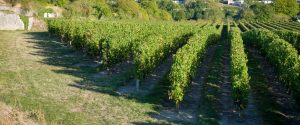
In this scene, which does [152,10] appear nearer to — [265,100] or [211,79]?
[211,79]

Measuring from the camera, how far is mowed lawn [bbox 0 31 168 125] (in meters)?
20.3

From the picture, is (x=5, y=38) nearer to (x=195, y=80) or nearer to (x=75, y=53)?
(x=75, y=53)

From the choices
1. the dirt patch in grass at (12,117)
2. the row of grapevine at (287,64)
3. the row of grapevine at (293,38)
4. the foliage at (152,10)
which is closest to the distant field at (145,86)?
the row of grapevine at (287,64)

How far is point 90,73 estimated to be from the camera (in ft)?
99.5

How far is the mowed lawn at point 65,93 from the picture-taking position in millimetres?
20266

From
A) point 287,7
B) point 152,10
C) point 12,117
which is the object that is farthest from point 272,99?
point 287,7

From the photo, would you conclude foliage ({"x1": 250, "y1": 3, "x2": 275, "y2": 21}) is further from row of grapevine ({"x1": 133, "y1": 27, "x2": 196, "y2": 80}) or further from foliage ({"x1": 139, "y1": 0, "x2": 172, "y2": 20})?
row of grapevine ({"x1": 133, "y1": 27, "x2": 196, "y2": 80})

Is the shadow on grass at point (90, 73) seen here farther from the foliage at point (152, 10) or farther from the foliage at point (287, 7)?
the foliage at point (287, 7)

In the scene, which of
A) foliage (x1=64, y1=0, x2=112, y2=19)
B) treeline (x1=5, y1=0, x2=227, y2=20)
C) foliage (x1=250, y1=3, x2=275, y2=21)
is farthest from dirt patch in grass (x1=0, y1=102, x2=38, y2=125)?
foliage (x1=250, y1=3, x2=275, y2=21)

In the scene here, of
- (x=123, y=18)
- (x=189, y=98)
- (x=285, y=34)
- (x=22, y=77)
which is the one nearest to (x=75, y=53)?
(x=22, y=77)

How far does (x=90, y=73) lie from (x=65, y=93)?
246 inches

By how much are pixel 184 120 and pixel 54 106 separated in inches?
267

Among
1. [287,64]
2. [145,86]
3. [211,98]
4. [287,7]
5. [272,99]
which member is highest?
[287,7]

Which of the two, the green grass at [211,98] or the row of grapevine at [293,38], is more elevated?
the row of grapevine at [293,38]
